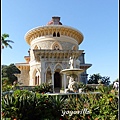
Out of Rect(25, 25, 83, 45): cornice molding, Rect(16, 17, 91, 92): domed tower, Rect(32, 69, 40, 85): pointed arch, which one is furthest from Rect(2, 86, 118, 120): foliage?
Rect(25, 25, 83, 45): cornice molding

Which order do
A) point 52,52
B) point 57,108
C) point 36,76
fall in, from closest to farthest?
A: point 57,108 → point 52,52 → point 36,76

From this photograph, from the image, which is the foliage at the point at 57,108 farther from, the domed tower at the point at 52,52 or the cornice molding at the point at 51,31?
the cornice molding at the point at 51,31

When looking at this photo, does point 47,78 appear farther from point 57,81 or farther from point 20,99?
point 20,99

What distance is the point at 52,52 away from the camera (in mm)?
21062

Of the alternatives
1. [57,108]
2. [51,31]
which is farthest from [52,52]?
[57,108]

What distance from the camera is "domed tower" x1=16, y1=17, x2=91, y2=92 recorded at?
2148 cm

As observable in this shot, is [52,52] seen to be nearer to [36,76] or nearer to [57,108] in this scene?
[36,76]

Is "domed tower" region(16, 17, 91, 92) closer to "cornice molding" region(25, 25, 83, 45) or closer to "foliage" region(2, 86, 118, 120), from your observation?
"cornice molding" region(25, 25, 83, 45)

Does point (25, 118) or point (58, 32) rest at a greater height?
point (58, 32)

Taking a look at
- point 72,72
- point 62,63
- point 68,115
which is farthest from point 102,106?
point 62,63

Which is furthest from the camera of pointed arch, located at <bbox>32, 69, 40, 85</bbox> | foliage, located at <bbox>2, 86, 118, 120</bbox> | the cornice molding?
the cornice molding

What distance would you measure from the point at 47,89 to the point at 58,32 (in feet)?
35.8

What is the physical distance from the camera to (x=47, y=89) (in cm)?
1570

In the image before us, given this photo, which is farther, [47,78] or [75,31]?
[75,31]
